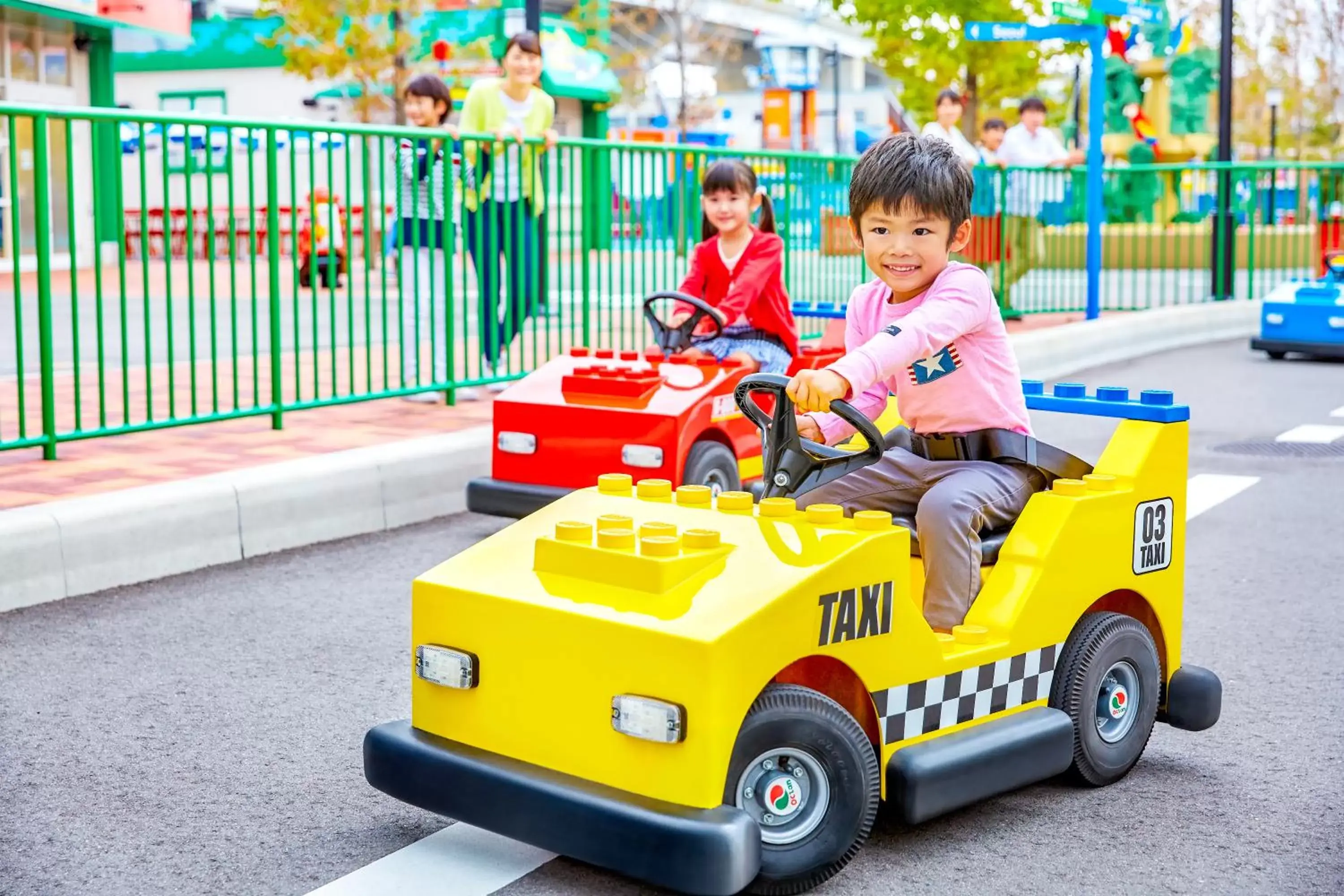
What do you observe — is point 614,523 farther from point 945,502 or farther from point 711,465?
point 711,465

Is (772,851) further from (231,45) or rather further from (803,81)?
(803,81)

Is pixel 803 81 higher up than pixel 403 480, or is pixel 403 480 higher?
pixel 803 81

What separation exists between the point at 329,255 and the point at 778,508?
5.07 metres

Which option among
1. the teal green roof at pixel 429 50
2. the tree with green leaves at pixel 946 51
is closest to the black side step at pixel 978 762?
the teal green roof at pixel 429 50

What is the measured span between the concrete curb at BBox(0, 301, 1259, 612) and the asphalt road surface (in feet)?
0.35

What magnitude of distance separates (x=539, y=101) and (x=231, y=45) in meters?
27.6

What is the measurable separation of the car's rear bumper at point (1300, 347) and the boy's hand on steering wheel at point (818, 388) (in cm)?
1022

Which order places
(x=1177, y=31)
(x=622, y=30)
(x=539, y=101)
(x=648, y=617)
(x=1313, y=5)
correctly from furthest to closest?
(x=622, y=30), (x=1313, y=5), (x=1177, y=31), (x=539, y=101), (x=648, y=617)

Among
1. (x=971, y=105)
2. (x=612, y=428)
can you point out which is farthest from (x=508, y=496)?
(x=971, y=105)

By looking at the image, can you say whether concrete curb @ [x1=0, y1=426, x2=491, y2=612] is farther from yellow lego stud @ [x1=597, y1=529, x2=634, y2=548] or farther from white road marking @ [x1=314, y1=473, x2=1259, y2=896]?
yellow lego stud @ [x1=597, y1=529, x2=634, y2=548]

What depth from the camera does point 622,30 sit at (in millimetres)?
59188

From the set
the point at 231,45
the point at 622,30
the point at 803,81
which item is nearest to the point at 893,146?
the point at 231,45

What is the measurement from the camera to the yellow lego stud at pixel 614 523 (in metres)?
3.01

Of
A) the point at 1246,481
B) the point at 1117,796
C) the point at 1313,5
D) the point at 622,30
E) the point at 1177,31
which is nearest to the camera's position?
the point at 1117,796
